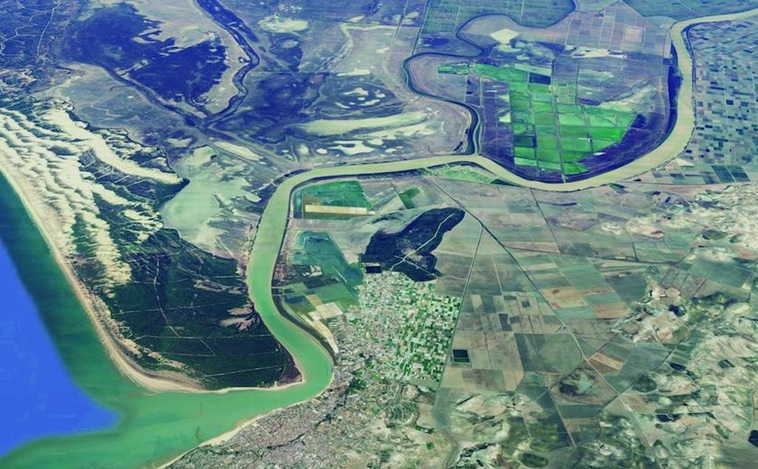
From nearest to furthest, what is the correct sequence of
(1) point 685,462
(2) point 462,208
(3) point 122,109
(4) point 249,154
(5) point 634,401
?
(1) point 685,462 < (5) point 634,401 < (2) point 462,208 < (4) point 249,154 < (3) point 122,109

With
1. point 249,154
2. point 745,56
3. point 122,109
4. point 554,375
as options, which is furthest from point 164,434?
point 745,56

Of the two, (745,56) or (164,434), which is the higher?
(745,56)

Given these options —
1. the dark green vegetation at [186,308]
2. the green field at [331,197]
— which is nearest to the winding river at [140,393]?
the dark green vegetation at [186,308]

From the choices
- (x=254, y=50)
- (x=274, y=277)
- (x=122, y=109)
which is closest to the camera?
(x=274, y=277)

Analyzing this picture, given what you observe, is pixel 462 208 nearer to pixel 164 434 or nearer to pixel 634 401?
pixel 634 401

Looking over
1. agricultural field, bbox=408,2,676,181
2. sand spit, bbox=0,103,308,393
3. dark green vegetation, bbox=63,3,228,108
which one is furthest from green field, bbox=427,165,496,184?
dark green vegetation, bbox=63,3,228,108

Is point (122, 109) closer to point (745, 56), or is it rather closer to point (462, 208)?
point (462, 208)

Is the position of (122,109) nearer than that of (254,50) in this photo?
Yes

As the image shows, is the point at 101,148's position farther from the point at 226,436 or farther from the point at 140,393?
the point at 226,436
